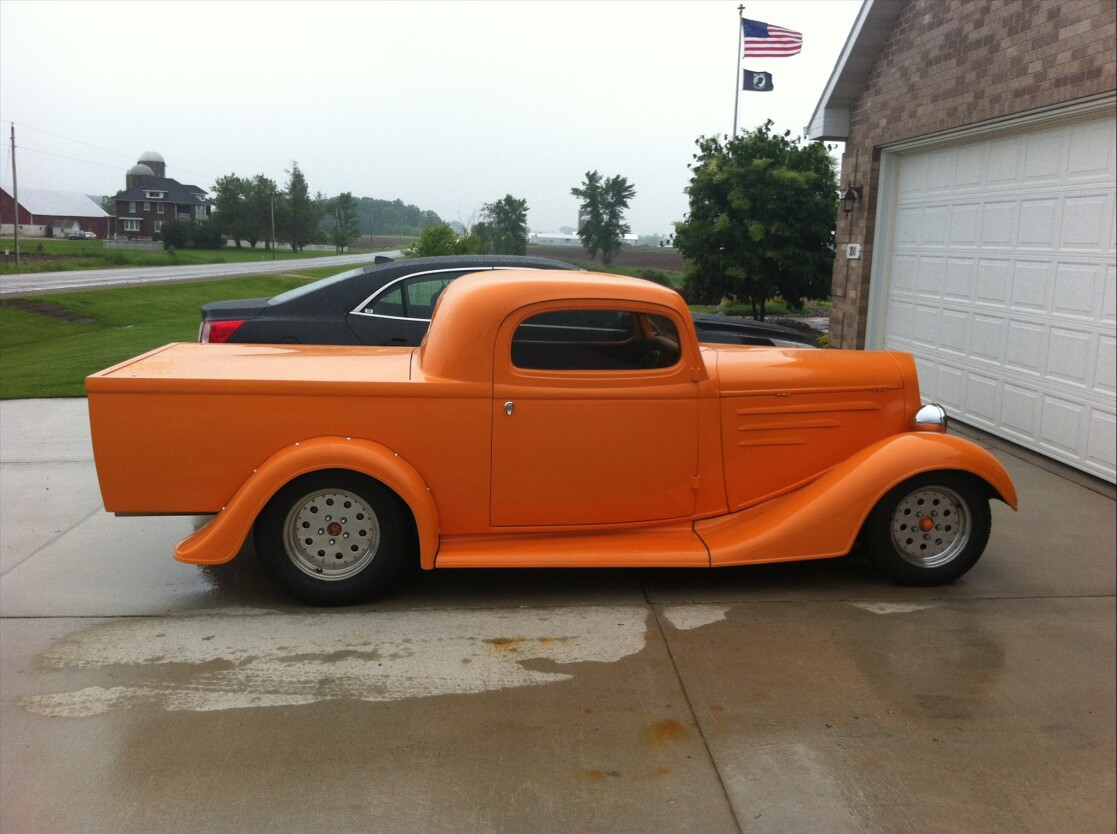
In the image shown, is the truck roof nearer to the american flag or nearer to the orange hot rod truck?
the orange hot rod truck

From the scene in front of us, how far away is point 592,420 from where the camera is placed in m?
4.68

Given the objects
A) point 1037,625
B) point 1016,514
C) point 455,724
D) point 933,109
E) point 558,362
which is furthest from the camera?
point 933,109

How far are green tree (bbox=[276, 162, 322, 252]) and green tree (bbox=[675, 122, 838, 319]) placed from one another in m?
12.4

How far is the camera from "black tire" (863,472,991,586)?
4820 millimetres

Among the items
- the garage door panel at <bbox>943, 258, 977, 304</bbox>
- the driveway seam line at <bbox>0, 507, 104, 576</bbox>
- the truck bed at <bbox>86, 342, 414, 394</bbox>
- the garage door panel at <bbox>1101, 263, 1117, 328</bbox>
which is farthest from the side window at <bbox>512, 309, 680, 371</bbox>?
the garage door panel at <bbox>943, 258, 977, 304</bbox>

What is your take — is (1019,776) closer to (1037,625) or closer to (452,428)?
(1037,625)

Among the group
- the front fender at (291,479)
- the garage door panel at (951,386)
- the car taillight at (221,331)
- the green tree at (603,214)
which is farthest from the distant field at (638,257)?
the front fender at (291,479)

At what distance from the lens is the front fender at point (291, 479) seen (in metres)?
4.45

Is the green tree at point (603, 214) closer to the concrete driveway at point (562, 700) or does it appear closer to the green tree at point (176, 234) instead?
the green tree at point (176, 234)

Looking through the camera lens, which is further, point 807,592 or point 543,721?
point 807,592

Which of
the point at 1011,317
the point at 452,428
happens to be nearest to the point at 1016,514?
the point at 1011,317

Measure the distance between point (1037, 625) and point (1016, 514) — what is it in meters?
1.87

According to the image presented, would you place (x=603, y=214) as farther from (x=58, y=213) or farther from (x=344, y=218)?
(x=58, y=213)

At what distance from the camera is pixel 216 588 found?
4.96m
